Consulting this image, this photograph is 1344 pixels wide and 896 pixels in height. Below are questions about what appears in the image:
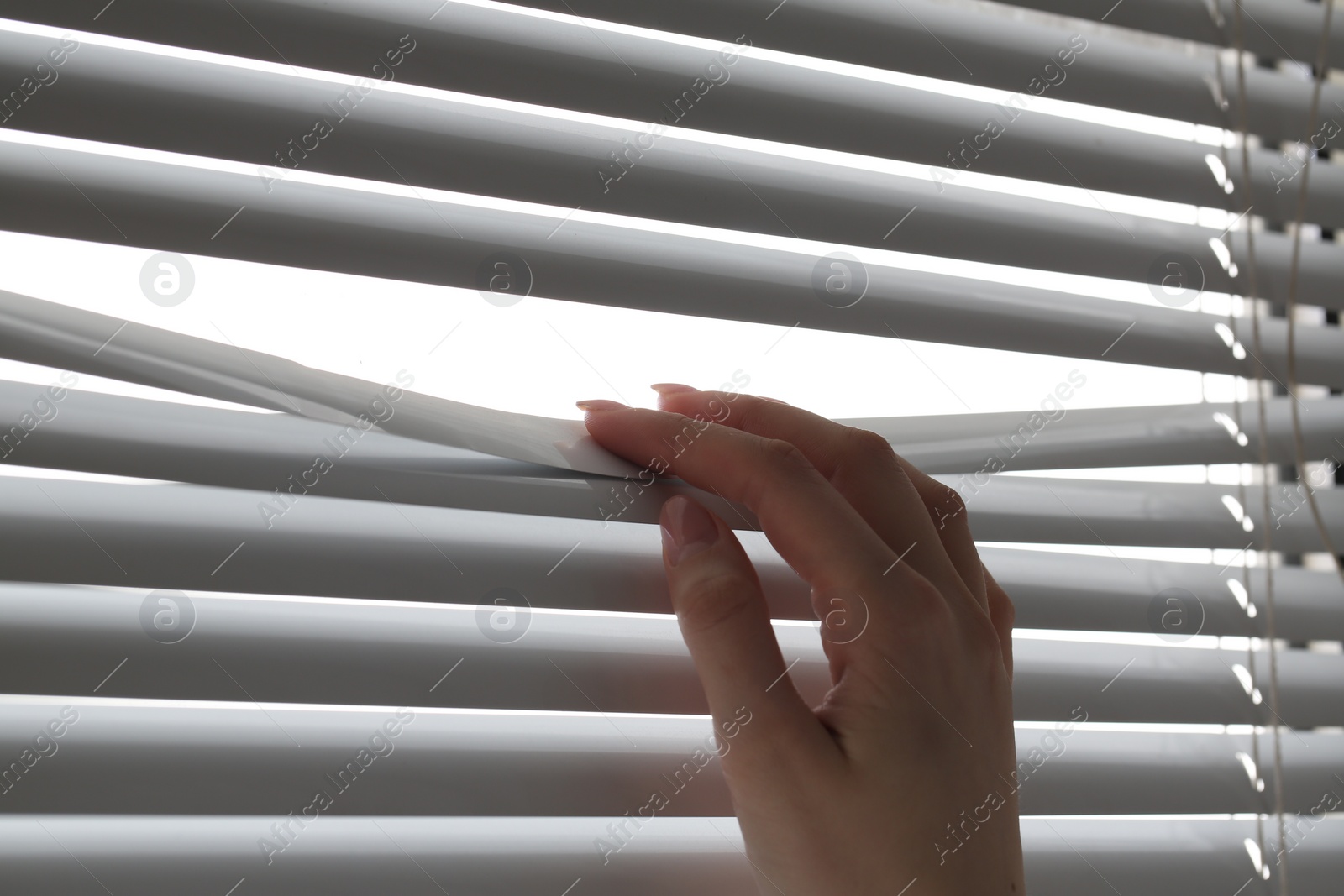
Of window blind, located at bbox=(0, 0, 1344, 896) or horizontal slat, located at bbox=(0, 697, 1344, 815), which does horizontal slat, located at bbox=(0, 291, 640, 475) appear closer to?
window blind, located at bbox=(0, 0, 1344, 896)

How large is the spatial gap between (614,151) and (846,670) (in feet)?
1.33

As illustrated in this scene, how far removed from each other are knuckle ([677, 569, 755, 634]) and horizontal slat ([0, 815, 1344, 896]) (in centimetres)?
17

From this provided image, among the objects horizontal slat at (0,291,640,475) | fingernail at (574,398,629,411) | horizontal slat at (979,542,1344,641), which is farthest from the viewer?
horizontal slat at (979,542,1344,641)

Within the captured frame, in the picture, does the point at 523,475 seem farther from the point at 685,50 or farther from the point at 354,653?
the point at 685,50

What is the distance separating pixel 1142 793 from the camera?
27.4 inches

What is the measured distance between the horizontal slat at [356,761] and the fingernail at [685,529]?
0.11 meters

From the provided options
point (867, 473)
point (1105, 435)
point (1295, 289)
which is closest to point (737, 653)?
point (867, 473)

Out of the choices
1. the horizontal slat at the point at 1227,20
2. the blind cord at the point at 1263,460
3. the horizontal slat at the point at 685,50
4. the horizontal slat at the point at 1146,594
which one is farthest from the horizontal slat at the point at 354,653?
the horizontal slat at the point at 1227,20

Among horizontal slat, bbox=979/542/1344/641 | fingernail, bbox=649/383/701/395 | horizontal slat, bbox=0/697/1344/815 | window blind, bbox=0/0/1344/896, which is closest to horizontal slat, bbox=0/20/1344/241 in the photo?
window blind, bbox=0/0/1344/896

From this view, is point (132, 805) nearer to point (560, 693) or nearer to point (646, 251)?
point (560, 693)

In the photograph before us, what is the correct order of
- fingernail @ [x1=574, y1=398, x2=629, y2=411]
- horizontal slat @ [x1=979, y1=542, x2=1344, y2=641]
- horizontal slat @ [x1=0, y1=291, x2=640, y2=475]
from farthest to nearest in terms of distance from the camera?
horizontal slat @ [x1=979, y1=542, x2=1344, y2=641] → fingernail @ [x1=574, y1=398, x2=629, y2=411] → horizontal slat @ [x1=0, y1=291, x2=640, y2=475]

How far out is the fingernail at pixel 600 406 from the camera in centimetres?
59

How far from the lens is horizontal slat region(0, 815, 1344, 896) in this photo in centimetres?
51

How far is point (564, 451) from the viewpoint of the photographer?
561 millimetres
